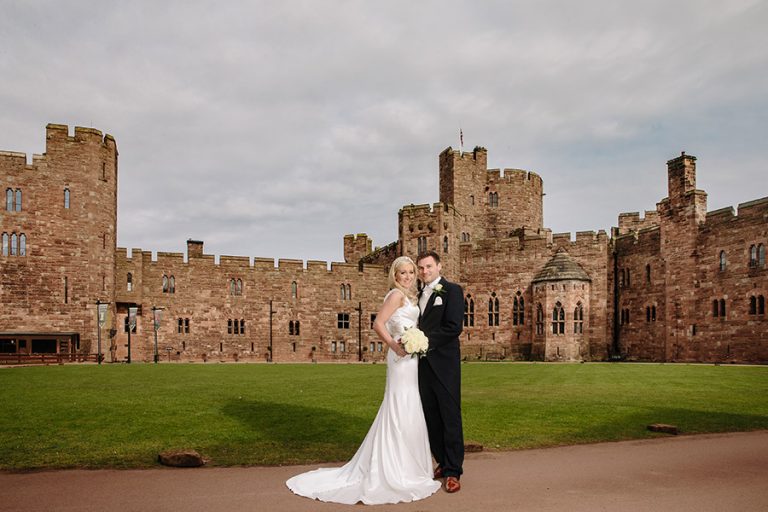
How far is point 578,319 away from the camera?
4397 cm

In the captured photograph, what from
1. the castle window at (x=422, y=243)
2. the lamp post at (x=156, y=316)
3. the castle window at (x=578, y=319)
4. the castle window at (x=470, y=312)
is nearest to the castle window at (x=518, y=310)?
the castle window at (x=470, y=312)

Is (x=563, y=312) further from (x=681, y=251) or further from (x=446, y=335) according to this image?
(x=446, y=335)

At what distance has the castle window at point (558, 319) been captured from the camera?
144 feet

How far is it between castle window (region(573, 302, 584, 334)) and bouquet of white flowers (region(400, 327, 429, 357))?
128 feet

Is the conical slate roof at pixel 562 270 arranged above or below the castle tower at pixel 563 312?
above

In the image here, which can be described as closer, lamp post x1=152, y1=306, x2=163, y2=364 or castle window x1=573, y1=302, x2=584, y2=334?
lamp post x1=152, y1=306, x2=163, y2=364

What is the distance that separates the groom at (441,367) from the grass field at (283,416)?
1847mm

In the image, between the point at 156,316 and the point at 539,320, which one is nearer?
the point at 156,316

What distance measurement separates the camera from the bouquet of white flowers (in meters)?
6.95

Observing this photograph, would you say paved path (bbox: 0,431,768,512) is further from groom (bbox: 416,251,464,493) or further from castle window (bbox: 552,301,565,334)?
castle window (bbox: 552,301,565,334)

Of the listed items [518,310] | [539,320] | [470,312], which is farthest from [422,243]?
[539,320]

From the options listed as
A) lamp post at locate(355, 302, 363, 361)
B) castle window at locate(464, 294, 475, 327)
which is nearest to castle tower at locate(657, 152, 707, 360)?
castle window at locate(464, 294, 475, 327)

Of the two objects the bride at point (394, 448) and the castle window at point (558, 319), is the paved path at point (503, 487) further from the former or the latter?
the castle window at point (558, 319)

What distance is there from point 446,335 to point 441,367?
0.41m
